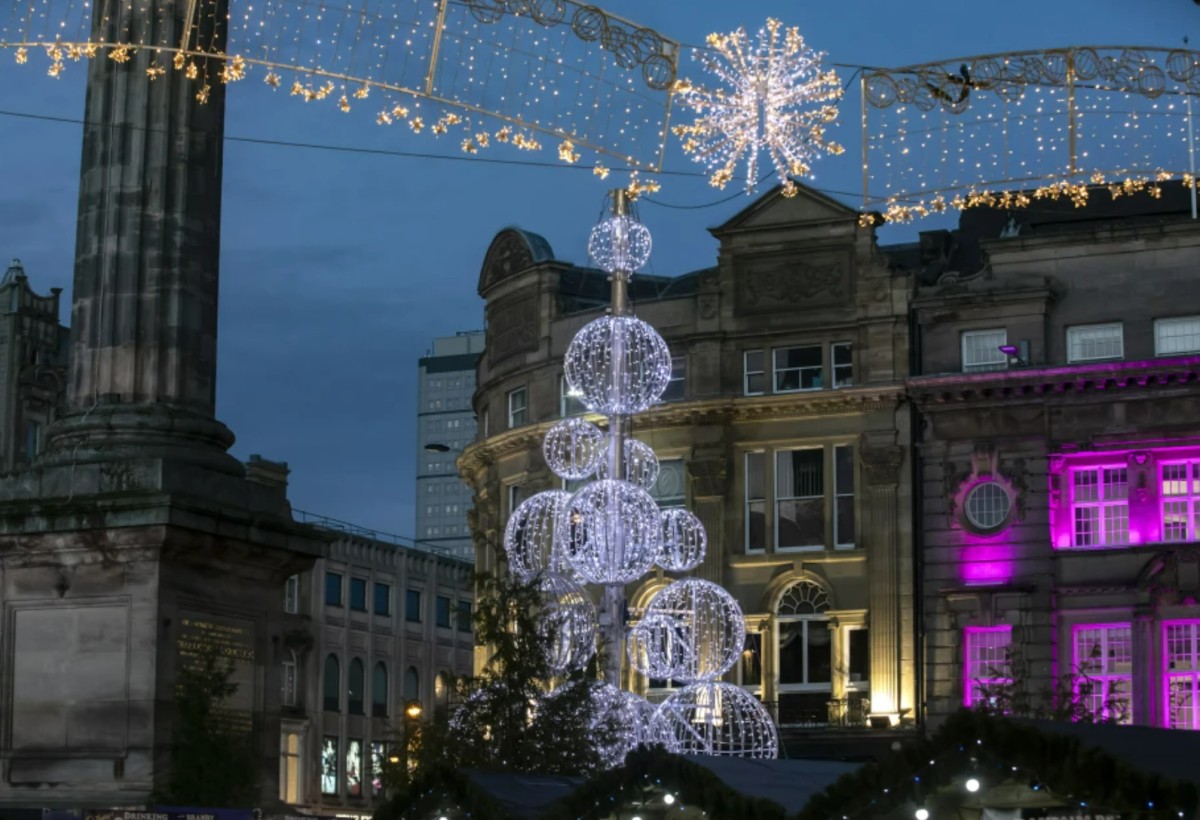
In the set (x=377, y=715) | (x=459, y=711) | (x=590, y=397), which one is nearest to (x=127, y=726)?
→ (x=459, y=711)

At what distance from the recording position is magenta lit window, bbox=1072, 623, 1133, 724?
53.3m

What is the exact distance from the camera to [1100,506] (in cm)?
5556

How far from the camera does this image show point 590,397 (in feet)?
162

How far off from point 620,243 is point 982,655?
50.1 ft

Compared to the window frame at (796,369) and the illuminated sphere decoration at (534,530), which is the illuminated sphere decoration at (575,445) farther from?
the window frame at (796,369)

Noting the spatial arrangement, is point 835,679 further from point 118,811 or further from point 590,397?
point 118,811

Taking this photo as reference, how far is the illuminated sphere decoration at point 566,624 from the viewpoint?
3803 cm

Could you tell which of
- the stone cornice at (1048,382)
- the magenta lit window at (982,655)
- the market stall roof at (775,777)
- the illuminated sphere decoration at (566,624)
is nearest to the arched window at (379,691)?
the stone cornice at (1048,382)

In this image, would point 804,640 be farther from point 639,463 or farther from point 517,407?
point 517,407

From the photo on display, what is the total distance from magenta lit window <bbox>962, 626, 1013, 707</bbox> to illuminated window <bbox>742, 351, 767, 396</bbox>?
27.6 ft

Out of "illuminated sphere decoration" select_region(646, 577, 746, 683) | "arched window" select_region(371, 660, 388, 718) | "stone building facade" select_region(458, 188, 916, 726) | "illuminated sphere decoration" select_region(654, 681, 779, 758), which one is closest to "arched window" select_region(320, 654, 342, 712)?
"arched window" select_region(371, 660, 388, 718)

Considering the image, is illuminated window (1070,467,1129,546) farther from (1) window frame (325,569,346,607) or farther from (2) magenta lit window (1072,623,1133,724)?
(1) window frame (325,569,346,607)

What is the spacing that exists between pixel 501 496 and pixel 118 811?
41377mm

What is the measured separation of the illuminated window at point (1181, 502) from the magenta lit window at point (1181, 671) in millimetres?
2178
